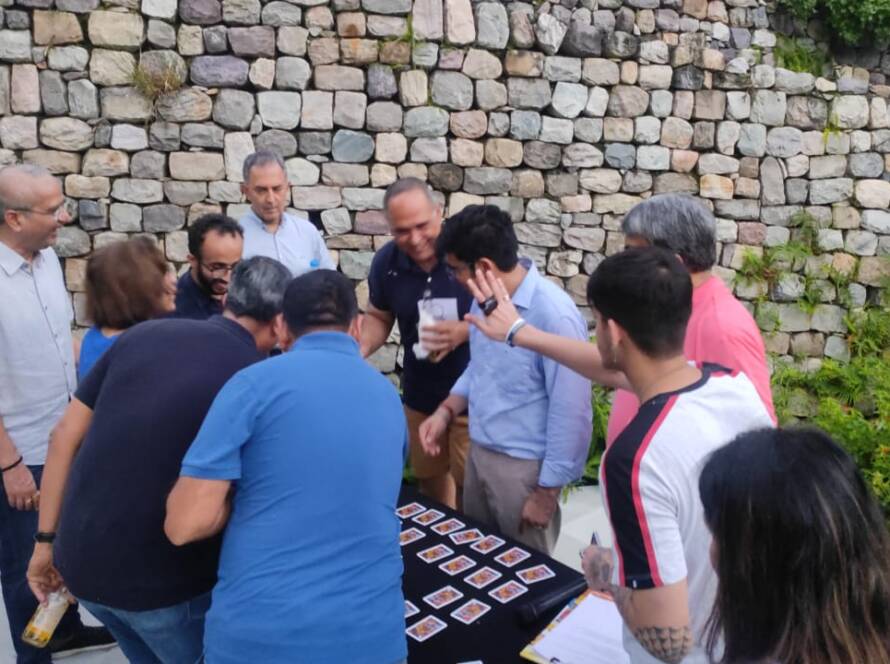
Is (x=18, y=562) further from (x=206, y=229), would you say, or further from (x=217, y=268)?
(x=206, y=229)

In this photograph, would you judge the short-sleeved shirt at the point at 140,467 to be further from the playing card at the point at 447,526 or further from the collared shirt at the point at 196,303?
the collared shirt at the point at 196,303

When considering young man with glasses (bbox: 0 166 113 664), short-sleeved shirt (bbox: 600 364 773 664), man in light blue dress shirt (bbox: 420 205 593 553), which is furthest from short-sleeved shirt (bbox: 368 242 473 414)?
short-sleeved shirt (bbox: 600 364 773 664)

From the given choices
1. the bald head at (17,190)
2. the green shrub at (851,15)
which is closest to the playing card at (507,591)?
the bald head at (17,190)

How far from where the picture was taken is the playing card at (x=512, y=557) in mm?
2254

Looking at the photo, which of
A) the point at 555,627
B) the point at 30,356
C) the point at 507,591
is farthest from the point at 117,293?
the point at 555,627

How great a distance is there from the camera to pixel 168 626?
74.1 inches

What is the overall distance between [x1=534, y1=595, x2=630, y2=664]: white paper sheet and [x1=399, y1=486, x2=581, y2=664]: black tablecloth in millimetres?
59

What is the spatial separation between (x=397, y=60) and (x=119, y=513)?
4.37 metres

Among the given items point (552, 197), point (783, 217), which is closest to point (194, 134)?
point (552, 197)

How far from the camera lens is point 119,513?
1.78 meters

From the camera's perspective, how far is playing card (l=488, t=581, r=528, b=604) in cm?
206

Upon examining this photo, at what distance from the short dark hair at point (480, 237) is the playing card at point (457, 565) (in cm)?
93

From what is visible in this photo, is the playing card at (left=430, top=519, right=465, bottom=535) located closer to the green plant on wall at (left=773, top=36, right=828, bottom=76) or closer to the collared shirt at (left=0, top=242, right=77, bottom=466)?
the collared shirt at (left=0, top=242, right=77, bottom=466)

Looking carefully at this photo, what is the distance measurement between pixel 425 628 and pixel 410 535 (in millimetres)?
504
